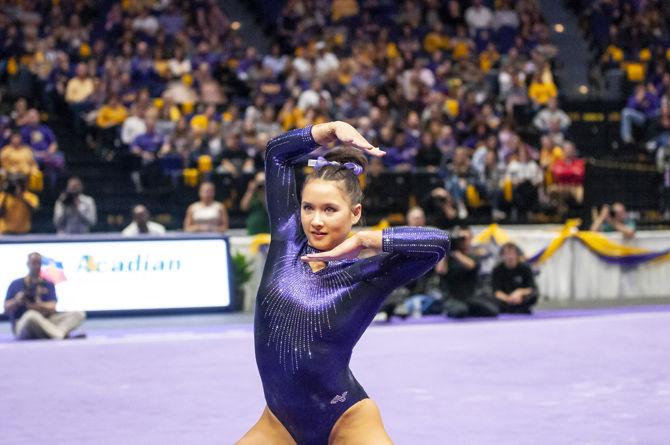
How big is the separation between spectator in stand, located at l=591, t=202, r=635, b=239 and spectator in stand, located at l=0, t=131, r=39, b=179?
277 inches

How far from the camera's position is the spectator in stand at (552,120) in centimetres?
1741

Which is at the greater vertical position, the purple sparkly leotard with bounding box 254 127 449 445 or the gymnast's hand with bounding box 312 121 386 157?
the gymnast's hand with bounding box 312 121 386 157

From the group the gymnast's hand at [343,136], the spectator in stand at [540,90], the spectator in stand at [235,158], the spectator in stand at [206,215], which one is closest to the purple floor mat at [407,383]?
the spectator in stand at [206,215]

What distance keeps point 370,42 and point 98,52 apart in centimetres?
491

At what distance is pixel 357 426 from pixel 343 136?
963 mm

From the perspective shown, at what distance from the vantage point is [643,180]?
591 inches

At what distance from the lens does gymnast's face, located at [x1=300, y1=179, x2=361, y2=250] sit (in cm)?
382

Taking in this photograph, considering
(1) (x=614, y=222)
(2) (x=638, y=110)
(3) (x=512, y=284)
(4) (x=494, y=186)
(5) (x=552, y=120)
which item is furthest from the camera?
(2) (x=638, y=110)

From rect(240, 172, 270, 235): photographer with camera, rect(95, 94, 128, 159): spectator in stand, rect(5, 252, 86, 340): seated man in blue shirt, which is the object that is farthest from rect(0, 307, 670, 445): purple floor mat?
rect(95, 94, 128, 159): spectator in stand

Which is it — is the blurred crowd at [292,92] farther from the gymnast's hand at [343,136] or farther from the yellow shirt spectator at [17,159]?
the gymnast's hand at [343,136]

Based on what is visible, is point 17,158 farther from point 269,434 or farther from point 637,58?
point 637,58

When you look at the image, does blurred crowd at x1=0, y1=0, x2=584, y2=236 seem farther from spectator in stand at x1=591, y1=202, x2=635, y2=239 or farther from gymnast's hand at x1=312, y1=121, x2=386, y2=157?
gymnast's hand at x1=312, y1=121, x2=386, y2=157

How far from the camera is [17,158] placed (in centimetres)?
1427

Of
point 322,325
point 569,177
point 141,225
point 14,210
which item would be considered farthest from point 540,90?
point 322,325
